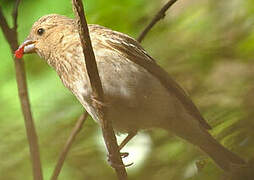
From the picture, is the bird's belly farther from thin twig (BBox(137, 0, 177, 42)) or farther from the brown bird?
thin twig (BBox(137, 0, 177, 42))

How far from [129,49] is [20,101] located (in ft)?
1.35

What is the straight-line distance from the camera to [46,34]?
132 cm

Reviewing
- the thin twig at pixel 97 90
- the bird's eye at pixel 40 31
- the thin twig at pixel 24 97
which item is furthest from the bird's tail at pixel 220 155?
the bird's eye at pixel 40 31

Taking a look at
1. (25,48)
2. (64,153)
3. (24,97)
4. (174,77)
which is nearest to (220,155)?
(174,77)

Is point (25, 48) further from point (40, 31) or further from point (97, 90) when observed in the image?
point (97, 90)

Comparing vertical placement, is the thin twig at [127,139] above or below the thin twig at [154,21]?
below

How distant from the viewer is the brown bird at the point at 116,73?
1.27 meters

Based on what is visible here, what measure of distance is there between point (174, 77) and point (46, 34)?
489mm

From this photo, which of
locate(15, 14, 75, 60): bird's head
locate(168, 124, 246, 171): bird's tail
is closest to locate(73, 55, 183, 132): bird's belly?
locate(15, 14, 75, 60): bird's head

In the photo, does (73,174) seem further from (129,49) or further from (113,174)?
(129,49)

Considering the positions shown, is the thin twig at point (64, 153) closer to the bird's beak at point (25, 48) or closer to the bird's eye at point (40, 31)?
the bird's beak at point (25, 48)

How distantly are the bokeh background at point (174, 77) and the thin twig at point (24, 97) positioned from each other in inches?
0.6

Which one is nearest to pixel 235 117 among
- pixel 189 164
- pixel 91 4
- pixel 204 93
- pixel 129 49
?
pixel 189 164

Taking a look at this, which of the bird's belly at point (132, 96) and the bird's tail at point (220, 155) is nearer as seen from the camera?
the bird's tail at point (220, 155)
